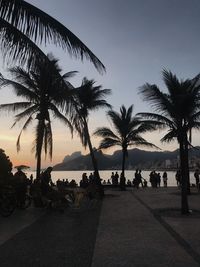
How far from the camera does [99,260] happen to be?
709 centimetres

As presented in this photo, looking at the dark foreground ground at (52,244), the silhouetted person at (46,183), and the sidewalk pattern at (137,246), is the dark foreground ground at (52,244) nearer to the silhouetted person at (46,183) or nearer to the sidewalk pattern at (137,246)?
the sidewalk pattern at (137,246)

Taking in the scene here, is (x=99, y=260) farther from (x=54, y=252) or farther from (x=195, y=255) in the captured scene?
(x=195, y=255)

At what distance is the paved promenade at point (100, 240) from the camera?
7031mm

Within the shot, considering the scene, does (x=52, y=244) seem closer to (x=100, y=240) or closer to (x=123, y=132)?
(x=100, y=240)

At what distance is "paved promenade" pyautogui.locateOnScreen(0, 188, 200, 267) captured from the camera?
703cm

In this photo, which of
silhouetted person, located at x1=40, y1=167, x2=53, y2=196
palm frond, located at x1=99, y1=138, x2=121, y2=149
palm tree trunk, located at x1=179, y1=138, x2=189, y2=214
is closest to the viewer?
palm tree trunk, located at x1=179, y1=138, x2=189, y2=214

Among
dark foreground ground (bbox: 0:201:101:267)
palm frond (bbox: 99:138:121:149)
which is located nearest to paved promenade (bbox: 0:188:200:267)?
dark foreground ground (bbox: 0:201:101:267)

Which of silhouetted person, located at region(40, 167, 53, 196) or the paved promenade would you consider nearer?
the paved promenade

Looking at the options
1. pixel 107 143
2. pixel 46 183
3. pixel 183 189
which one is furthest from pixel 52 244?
pixel 107 143

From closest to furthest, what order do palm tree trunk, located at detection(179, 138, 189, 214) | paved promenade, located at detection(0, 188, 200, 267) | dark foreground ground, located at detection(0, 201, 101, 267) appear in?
dark foreground ground, located at detection(0, 201, 101, 267), paved promenade, located at detection(0, 188, 200, 267), palm tree trunk, located at detection(179, 138, 189, 214)

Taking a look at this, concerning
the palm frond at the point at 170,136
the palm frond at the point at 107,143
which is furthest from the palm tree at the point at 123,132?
the palm frond at the point at 170,136

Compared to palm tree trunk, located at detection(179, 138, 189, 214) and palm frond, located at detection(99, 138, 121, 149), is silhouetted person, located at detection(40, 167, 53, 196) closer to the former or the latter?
palm tree trunk, located at detection(179, 138, 189, 214)

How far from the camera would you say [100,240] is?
9039 millimetres

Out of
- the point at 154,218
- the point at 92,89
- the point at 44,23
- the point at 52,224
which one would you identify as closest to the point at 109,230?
the point at 52,224
